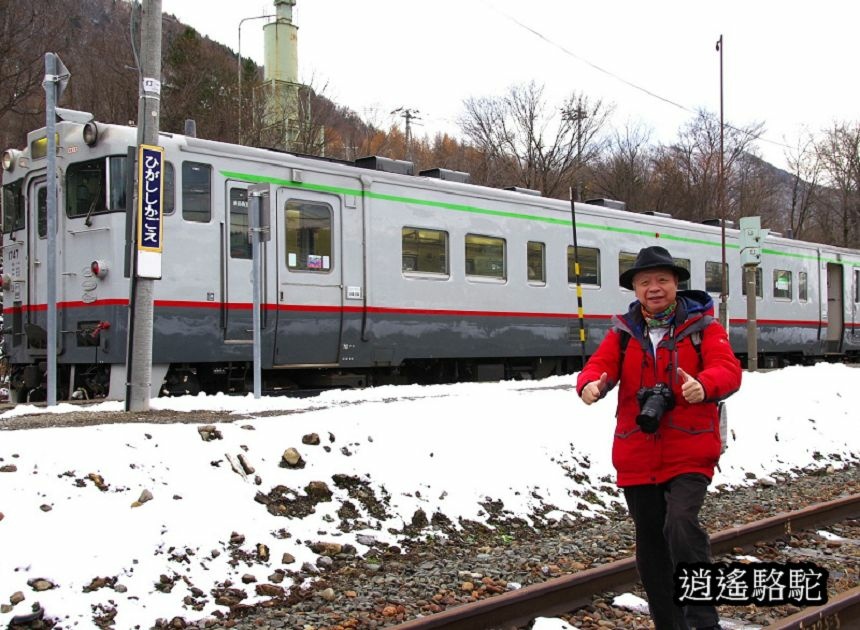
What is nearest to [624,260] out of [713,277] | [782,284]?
[713,277]

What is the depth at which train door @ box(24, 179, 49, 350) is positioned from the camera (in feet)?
35.4

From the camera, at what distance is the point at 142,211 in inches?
322

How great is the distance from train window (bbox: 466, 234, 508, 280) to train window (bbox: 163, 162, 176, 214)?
15.7 ft

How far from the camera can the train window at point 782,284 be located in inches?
795

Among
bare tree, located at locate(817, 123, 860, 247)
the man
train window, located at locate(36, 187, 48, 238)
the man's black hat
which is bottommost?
the man

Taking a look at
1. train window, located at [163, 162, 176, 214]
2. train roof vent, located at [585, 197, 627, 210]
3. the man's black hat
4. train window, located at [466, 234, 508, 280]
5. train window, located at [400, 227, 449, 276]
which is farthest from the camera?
train roof vent, located at [585, 197, 627, 210]

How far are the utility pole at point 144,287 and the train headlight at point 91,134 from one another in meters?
2.06

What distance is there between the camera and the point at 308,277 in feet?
36.7

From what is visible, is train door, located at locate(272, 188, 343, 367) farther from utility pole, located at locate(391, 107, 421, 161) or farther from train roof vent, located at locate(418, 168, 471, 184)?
utility pole, located at locate(391, 107, 421, 161)

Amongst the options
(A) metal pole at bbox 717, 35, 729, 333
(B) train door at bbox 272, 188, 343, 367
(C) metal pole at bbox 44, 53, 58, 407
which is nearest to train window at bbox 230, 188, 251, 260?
(B) train door at bbox 272, 188, 343, 367

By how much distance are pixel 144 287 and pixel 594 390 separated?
18.7 feet

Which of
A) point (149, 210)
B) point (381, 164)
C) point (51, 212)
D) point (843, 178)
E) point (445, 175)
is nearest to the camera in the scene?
point (149, 210)

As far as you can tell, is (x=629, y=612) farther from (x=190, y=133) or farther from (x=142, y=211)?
(x=190, y=133)

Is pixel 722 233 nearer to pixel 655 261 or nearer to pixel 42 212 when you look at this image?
pixel 42 212
